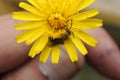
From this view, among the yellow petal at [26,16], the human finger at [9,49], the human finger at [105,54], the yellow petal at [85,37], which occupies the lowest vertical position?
the human finger at [105,54]

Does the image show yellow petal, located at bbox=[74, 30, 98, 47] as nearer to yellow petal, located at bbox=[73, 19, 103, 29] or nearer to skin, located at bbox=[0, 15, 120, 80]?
yellow petal, located at bbox=[73, 19, 103, 29]

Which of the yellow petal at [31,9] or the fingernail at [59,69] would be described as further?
the fingernail at [59,69]

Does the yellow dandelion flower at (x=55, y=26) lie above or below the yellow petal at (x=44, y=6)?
below

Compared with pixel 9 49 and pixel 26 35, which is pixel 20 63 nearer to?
pixel 9 49

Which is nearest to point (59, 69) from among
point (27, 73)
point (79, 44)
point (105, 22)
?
point (27, 73)

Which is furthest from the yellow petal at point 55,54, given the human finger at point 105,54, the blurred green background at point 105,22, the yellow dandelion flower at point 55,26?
the blurred green background at point 105,22

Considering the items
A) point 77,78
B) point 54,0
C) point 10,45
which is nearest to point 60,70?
point 10,45

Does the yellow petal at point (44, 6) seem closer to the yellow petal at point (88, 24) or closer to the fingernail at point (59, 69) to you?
the yellow petal at point (88, 24)
